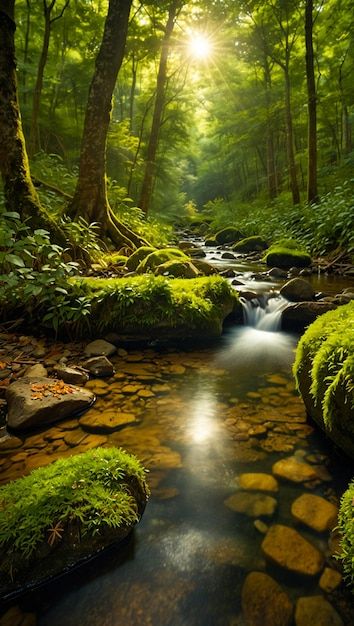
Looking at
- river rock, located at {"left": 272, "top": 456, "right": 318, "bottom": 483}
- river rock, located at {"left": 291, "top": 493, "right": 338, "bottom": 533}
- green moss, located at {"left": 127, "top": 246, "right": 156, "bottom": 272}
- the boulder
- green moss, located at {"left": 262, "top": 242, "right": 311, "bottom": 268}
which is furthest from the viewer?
green moss, located at {"left": 262, "top": 242, "right": 311, "bottom": 268}

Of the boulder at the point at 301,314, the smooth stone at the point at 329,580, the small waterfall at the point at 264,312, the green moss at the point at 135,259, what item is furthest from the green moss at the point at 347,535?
the green moss at the point at 135,259

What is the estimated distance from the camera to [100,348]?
4.32 meters

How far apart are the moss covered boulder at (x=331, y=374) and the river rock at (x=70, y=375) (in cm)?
210

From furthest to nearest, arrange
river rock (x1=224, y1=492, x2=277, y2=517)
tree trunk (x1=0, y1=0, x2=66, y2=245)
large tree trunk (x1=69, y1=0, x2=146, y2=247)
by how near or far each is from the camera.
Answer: large tree trunk (x1=69, y1=0, x2=146, y2=247) < tree trunk (x1=0, y1=0, x2=66, y2=245) < river rock (x1=224, y1=492, x2=277, y2=517)

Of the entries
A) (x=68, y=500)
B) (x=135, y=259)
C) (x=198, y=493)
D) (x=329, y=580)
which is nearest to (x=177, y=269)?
(x=135, y=259)

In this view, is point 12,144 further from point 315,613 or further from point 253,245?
point 253,245

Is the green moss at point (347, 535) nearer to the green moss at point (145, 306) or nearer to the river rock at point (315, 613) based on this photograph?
the river rock at point (315, 613)

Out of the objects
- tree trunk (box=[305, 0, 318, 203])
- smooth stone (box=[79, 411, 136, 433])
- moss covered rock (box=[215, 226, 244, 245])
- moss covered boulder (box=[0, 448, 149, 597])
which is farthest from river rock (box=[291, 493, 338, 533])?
moss covered rock (box=[215, 226, 244, 245])

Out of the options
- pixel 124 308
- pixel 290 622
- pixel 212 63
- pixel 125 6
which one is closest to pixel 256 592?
pixel 290 622

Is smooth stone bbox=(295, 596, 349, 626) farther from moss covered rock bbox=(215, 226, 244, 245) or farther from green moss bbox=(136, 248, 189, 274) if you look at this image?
moss covered rock bbox=(215, 226, 244, 245)

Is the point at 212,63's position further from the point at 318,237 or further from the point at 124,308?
the point at 124,308

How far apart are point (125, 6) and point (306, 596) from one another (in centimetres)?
967

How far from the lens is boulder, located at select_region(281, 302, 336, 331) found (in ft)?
18.1

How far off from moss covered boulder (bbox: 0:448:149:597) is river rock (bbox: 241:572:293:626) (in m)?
0.68
